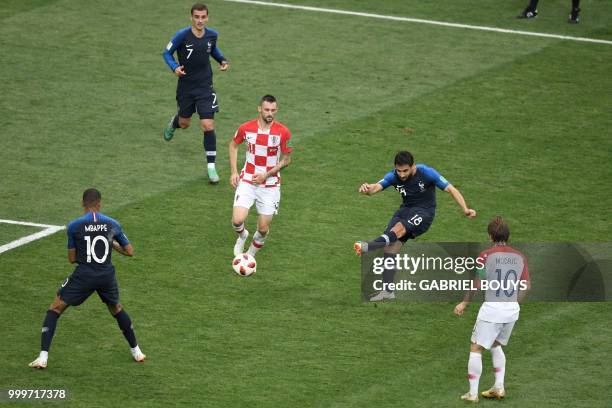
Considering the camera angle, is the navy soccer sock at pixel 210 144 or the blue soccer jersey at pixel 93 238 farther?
the navy soccer sock at pixel 210 144

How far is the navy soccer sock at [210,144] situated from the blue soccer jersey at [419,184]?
4.66 m

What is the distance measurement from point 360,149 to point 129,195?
14.8 ft

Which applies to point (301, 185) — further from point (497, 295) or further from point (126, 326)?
point (497, 295)

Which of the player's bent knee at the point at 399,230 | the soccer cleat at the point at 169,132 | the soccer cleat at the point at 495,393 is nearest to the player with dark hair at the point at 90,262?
the player's bent knee at the point at 399,230

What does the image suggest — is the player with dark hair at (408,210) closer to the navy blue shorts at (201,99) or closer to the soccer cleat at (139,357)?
the soccer cleat at (139,357)

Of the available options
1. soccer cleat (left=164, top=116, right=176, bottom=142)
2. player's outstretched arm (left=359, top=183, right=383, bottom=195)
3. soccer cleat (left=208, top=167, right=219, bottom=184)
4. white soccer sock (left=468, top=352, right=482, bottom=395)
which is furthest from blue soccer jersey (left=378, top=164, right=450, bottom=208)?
soccer cleat (left=164, top=116, right=176, bottom=142)

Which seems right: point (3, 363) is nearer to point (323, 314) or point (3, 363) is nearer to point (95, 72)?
point (323, 314)

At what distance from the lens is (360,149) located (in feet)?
69.8

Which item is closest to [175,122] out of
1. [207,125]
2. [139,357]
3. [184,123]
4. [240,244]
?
[184,123]

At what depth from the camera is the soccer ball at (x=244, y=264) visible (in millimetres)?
16156

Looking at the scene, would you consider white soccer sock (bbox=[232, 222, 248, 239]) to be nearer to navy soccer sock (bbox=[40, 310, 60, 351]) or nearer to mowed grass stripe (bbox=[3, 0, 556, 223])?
mowed grass stripe (bbox=[3, 0, 556, 223])

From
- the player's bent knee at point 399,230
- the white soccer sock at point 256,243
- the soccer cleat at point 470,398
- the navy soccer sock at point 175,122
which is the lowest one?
the soccer cleat at point 470,398

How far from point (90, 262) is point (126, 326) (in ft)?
3.01

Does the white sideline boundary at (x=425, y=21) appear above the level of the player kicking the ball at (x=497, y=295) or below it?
above
